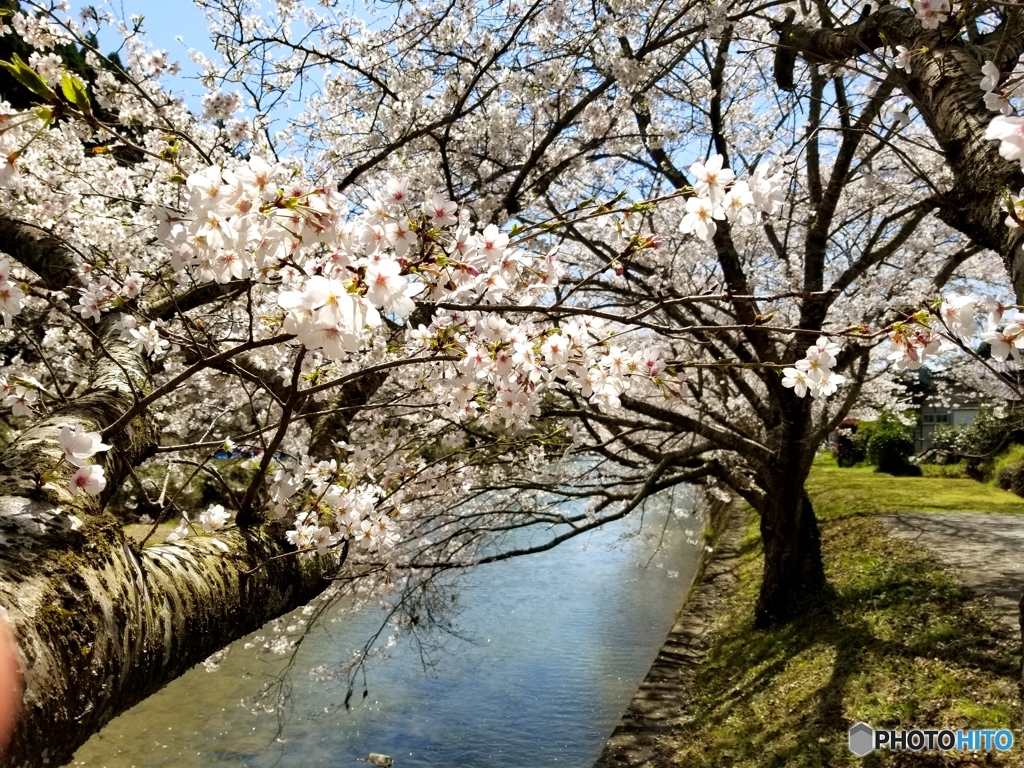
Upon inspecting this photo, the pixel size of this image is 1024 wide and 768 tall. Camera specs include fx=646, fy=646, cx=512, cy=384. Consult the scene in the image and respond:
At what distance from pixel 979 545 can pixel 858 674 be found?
9.73 ft

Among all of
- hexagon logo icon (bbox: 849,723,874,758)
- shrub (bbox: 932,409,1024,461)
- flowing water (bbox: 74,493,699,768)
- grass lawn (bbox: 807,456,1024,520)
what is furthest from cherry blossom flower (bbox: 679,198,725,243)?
shrub (bbox: 932,409,1024,461)

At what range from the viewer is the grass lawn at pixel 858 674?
3.70 m

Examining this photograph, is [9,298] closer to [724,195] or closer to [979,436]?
[724,195]

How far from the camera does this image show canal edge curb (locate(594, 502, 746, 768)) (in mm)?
4570

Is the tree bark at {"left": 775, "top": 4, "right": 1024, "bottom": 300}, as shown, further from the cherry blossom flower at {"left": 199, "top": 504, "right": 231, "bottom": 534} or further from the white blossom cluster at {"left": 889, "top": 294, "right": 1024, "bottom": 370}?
→ the cherry blossom flower at {"left": 199, "top": 504, "right": 231, "bottom": 534}

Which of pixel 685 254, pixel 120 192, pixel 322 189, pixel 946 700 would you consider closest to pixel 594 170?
pixel 685 254

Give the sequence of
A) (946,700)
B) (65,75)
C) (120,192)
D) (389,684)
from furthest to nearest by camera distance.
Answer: (389,684)
(120,192)
(946,700)
(65,75)

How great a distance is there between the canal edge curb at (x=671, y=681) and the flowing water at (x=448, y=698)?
0.77m

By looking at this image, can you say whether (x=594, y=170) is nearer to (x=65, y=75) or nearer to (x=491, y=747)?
(x=491, y=747)

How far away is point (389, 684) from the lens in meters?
7.27

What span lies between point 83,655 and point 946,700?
443cm

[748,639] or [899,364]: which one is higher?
[899,364]

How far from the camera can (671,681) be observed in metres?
5.61

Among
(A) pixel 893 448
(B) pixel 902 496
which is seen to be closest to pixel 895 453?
(A) pixel 893 448
